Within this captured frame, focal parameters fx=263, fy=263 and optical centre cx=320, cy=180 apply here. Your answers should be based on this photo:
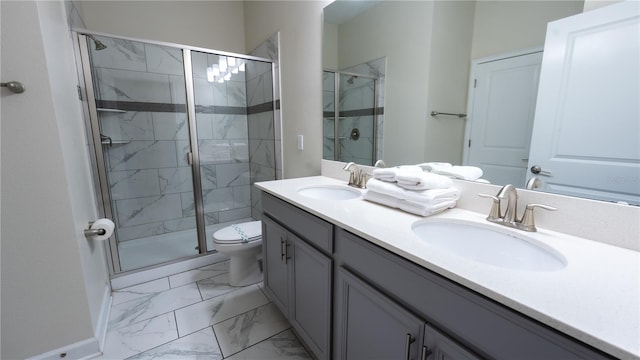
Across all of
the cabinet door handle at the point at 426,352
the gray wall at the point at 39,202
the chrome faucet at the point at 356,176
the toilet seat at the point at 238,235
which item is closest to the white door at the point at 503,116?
the chrome faucet at the point at 356,176

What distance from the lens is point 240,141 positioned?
2967mm

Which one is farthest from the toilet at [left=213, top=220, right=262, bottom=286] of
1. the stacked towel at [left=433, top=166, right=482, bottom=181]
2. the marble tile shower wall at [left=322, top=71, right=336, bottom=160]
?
the stacked towel at [left=433, top=166, right=482, bottom=181]

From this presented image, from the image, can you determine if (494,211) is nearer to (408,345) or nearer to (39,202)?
(408,345)

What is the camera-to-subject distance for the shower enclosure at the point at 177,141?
7.43ft

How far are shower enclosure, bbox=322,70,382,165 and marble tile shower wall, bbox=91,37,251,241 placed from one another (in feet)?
4.34

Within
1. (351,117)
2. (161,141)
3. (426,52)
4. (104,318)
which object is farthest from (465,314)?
(161,141)

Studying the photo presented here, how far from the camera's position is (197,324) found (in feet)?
5.35

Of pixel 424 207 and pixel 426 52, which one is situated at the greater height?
pixel 426 52

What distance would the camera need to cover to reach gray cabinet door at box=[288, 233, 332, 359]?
3.74ft

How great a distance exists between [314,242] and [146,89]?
238 cm

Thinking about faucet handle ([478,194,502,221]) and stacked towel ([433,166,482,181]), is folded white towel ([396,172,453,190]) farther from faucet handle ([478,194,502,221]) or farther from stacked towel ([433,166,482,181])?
faucet handle ([478,194,502,221])

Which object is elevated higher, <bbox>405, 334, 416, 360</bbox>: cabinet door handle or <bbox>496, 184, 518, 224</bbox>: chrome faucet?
<bbox>496, 184, 518, 224</bbox>: chrome faucet

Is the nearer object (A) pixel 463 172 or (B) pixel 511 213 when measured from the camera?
(B) pixel 511 213

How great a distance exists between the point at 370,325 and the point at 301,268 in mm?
477
